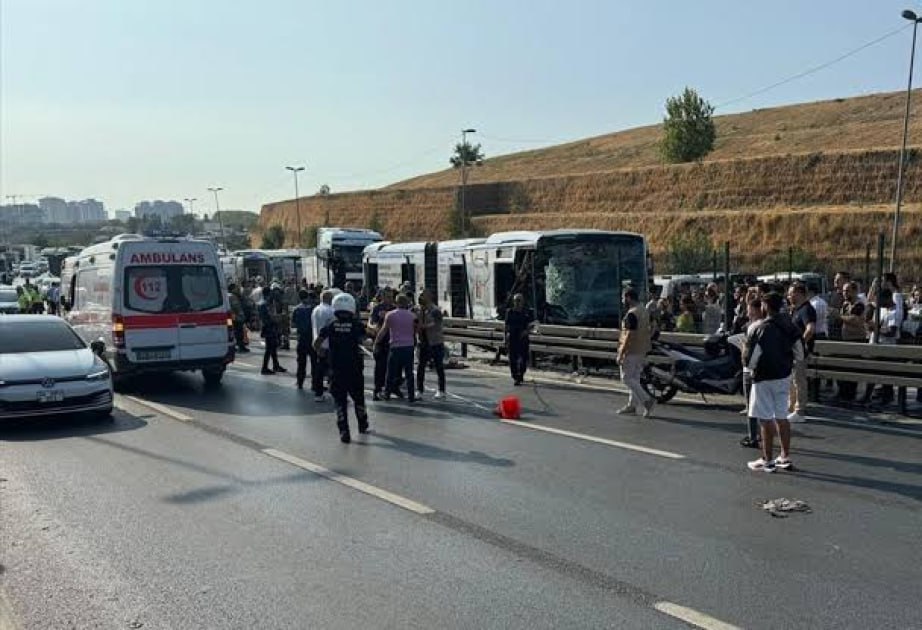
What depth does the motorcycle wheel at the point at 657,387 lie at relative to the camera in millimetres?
13461

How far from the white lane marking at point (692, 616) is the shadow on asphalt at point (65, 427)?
8.30m

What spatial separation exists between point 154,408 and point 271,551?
791cm

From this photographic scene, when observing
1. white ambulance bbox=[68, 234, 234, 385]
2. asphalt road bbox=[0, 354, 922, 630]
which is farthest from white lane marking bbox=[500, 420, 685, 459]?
white ambulance bbox=[68, 234, 234, 385]

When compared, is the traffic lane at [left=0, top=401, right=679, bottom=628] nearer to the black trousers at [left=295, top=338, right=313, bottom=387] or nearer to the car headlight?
the car headlight

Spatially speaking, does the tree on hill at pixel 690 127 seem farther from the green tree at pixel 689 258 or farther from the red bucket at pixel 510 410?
the red bucket at pixel 510 410

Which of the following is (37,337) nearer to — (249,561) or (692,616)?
(249,561)

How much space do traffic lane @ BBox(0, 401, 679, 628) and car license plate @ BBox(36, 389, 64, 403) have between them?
2.45 m

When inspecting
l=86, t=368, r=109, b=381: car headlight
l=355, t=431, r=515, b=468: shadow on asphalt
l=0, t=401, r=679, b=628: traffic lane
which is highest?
l=86, t=368, r=109, b=381: car headlight

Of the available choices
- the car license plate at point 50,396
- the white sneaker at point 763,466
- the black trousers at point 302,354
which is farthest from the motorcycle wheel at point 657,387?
the car license plate at point 50,396

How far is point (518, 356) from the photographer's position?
15820 millimetres

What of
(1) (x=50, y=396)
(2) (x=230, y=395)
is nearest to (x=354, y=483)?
(1) (x=50, y=396)

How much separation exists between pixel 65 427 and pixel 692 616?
9298 millimetres

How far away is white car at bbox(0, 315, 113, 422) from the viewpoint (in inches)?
452

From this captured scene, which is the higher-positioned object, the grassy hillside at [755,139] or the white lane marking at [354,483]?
the grassy hillside at [755,139]
